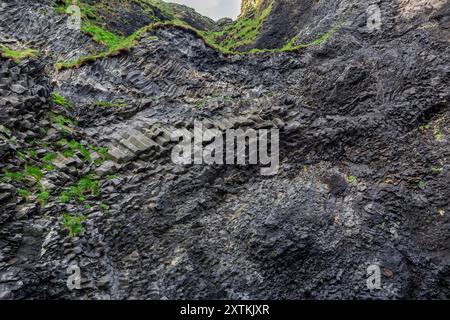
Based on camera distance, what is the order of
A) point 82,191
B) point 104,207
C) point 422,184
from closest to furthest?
point 104,207 → point 82,191 → point 422,184

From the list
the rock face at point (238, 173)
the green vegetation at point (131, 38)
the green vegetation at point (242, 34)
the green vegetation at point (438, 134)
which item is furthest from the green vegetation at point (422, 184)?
the green vegetation at point (242, 34)

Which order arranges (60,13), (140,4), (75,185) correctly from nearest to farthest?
(75,185) < (60,13) < (140,4)

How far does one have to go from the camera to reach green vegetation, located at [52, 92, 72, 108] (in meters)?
15.2

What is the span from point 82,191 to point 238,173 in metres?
6.77

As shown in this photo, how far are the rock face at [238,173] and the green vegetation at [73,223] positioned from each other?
0.52 ft

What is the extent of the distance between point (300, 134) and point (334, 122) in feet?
6.31

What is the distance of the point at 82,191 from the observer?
495 inches

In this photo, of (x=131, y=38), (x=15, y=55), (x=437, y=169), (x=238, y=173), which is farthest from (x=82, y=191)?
(x=437, y=169)

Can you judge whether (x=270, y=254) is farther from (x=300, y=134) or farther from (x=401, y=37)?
(x=401, y=37)

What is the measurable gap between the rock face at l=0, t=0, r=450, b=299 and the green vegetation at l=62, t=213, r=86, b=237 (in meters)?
0.16

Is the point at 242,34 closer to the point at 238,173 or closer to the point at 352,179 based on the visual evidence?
the point at 238,173

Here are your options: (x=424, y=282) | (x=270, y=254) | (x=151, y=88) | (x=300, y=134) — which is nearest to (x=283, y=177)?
(x=300, y=134)

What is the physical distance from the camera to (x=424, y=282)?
11883 millimetres

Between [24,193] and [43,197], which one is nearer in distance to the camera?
[24,193]
